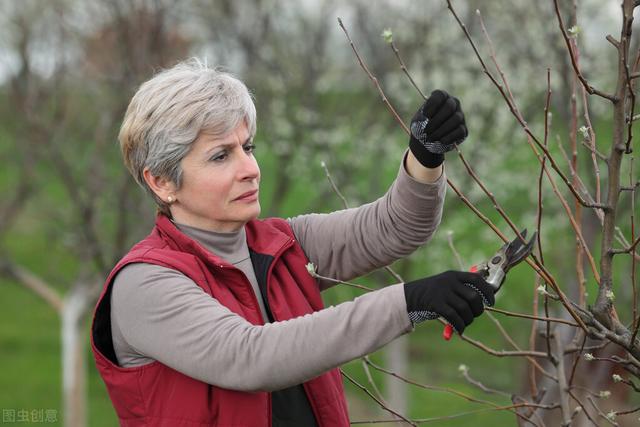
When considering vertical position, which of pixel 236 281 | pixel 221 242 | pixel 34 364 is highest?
pixel 34 364

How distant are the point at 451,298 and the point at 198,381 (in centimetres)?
68

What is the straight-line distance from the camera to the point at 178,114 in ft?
7.54

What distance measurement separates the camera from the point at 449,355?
16875 millimetres

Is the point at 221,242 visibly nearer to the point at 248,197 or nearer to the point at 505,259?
the point at 248,197

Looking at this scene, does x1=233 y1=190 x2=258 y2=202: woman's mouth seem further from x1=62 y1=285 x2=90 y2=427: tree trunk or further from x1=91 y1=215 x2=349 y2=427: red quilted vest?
x1=62 y1=285 x2=90 y2=427: tree trunk

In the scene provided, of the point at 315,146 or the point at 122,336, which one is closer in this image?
the point at 122,336

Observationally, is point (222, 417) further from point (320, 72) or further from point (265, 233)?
point (320, 72)

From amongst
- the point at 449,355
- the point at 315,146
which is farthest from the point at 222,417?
the point at 449,355

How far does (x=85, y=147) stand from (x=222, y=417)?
973 cm

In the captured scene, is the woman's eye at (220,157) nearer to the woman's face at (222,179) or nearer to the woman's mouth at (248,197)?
the woman's face at (222,179)

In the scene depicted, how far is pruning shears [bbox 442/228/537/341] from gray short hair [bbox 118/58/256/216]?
0.75 m

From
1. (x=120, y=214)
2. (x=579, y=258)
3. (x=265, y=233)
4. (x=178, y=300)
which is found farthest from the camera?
(x=120, y=214)

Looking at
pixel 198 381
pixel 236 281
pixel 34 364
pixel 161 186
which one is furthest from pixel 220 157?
pixel 34 364

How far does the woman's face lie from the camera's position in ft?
7.69
